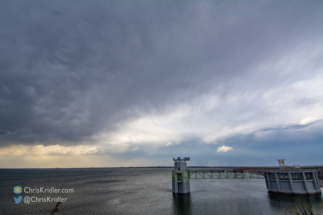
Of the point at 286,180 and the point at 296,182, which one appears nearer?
the point at 296,182

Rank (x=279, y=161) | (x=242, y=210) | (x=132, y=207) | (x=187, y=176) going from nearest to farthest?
(x=242, y=210)
(x=132, y=207)
(x=187, y=176)
(x=279, y=161)

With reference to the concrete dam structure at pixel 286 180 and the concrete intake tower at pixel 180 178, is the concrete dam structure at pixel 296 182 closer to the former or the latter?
the concrete dam structure at pixel 286 180

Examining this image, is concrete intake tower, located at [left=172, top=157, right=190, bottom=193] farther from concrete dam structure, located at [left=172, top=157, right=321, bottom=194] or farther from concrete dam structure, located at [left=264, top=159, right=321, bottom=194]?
concrete dam structure, located at [left=264, top=159, right=321, bottom=194]

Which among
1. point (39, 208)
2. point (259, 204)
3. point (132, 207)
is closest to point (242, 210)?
point (259, 204)

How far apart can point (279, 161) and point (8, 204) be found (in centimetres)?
10599

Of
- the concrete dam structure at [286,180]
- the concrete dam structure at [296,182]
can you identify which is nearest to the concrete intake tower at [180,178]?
the concrete dam structure at [286,180]

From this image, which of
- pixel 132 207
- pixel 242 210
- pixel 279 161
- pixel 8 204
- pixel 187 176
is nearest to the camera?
pixel 242 210

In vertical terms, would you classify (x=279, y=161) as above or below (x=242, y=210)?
above

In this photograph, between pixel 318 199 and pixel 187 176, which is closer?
pixel 318 199

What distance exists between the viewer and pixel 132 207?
5081 centimetres

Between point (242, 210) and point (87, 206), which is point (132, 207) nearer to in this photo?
point (87, 206)

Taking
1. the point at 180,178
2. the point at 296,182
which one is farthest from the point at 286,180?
the point at 180,178

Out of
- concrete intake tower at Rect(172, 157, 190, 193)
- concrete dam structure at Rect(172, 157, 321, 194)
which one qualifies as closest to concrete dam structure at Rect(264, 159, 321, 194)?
concrete dam structure at Rect(172, 157, 321, 194)

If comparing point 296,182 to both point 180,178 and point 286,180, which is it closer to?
point 286,180
